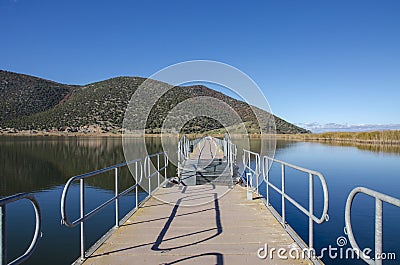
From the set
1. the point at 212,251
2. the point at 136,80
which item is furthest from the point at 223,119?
the point at 136,80

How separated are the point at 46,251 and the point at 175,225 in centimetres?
350

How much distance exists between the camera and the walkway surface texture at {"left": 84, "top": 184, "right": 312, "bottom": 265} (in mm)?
3539

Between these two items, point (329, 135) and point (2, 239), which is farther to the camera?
point (329, 135)

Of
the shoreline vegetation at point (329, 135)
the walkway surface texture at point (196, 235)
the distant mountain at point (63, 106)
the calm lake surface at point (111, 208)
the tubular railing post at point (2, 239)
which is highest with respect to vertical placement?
the distant mountain at point (63, 106)

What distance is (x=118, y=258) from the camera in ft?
11.7

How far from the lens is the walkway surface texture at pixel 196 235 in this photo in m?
3.54

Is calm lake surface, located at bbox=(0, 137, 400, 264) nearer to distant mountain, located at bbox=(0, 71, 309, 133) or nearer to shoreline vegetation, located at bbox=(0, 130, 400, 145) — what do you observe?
shoreline vegetation, located at bbox=(0, 130, 400, 145)

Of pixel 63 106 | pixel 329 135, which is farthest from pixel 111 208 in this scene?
pixel 63 106

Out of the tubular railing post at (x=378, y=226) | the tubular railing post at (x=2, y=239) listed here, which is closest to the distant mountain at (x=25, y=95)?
the tubular railing post at (x=2, y=239)

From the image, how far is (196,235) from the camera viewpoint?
14.2 ft

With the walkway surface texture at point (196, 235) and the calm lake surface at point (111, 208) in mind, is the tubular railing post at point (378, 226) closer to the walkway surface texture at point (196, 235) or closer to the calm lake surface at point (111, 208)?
the walkway surface texture at point (196, 235)

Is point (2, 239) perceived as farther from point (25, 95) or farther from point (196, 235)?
point (25, 95)

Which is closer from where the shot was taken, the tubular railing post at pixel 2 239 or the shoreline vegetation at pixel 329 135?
the tubular railing post at pixel 2 239

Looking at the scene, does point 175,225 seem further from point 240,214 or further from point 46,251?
point 46,251
